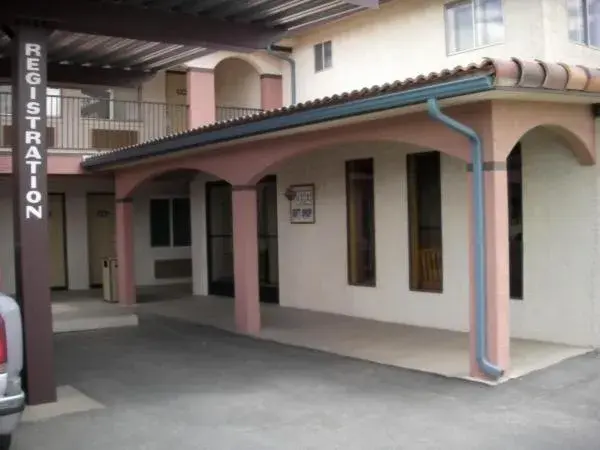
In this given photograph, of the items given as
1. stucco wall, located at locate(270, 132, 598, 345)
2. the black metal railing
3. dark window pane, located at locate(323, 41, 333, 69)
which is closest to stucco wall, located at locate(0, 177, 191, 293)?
the black metal railing

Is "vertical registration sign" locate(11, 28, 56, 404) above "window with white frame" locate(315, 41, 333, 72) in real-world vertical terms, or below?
below

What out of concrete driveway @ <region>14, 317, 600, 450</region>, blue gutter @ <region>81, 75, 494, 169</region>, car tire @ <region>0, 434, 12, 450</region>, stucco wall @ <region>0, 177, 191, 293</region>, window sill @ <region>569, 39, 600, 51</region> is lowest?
concrete driveway @ <region>14, 317, 600, 450</region>

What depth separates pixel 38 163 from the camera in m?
6.97

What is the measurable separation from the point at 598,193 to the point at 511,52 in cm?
323

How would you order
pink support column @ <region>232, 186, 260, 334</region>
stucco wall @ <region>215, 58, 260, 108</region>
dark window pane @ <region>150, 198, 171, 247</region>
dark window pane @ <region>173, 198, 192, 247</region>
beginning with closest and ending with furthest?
pink support column @ <region>232, 186, 260, 334</region> < stucco wall @ <region>215, 58, 260, 108</region> < dark window pane @ <region>150, 198, 171, 247</region> < dark window pane @ <region>173, 198, 192, 247</region>

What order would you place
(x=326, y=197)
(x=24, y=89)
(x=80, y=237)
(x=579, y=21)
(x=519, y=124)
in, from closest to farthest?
(x=24, y=89), (x=519, y=124), (x=579, y=21), (x=326, y=197), (x=80, y=237)

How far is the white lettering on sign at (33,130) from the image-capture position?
6906 millimetres

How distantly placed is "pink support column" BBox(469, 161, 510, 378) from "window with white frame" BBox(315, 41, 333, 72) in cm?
848

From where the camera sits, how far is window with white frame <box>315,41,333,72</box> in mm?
15306

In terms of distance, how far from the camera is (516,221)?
9.70m

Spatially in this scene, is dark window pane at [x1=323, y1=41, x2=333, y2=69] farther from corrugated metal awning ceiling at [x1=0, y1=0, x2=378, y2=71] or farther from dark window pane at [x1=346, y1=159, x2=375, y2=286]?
corrugated metal awning ceiling at [x1=0, y1=0, x2=378, y2=71]

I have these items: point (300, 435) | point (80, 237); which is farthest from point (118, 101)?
point (300, 435)

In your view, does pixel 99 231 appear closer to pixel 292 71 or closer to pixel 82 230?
pixel 82 230

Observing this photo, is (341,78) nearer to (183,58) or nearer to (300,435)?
(183,58)
